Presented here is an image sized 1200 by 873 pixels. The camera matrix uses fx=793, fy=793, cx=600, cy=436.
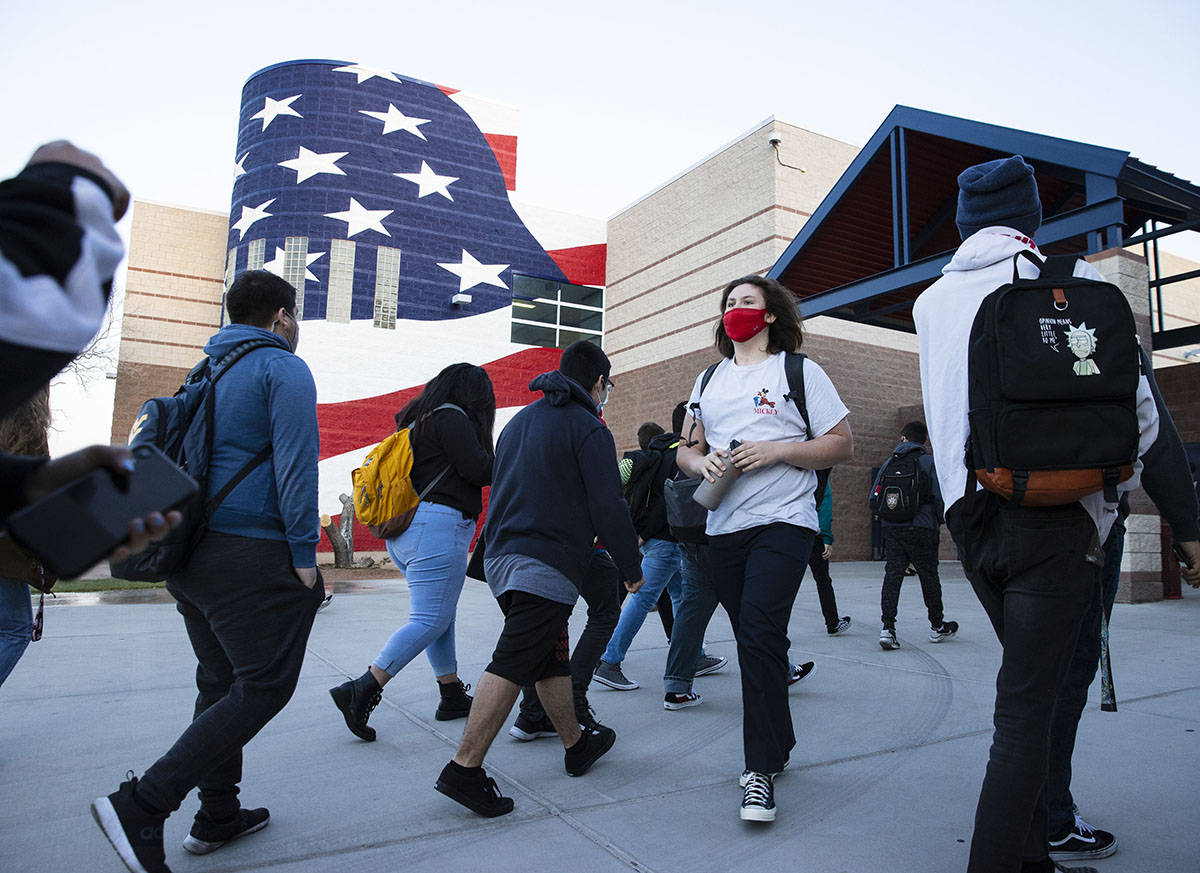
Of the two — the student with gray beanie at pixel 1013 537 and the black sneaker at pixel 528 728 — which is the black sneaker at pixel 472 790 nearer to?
the black sneaker at pixel 528 728

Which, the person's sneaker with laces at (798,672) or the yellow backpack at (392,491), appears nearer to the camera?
the yellow backpack at (392,491)

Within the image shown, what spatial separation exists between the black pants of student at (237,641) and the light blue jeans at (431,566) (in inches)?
49.4

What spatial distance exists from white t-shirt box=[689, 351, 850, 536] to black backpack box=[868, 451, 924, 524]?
3620 millimetres

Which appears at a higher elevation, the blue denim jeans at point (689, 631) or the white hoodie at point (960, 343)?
the white hoodie at point (960, 343)

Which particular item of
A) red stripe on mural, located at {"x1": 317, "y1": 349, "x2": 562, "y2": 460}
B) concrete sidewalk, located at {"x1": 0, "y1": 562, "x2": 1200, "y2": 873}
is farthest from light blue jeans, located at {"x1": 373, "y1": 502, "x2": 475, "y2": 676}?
red stripe on mural, located at {"x1": 317, "y1": 349, "x2": 562, "y2": 460}

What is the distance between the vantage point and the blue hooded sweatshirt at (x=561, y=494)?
3.02 metres

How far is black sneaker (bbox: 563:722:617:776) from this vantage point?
3127 mm

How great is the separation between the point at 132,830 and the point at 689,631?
273 centimetres

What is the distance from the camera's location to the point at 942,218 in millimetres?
11812

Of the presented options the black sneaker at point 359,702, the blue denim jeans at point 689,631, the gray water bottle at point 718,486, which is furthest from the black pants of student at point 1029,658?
the black sneaker at point 359,702

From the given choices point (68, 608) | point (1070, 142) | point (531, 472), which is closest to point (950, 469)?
point (531, 472)

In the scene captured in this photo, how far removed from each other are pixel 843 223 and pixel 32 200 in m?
12.2

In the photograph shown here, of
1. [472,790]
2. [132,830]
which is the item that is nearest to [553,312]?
[472,790]

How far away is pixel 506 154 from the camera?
20.7 m
